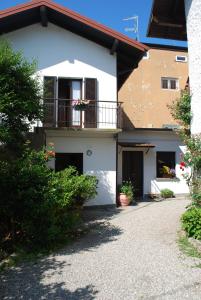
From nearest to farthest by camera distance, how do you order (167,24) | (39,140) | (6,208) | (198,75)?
1. (6,208)
2. (198,75)
3. (167,24)
4. (39,140)

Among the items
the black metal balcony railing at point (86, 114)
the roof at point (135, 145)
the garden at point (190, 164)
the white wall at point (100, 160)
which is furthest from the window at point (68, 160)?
the garden at point (190, 164)

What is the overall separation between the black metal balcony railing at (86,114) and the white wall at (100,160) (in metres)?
0.62

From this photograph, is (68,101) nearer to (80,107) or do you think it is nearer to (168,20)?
(80,107)

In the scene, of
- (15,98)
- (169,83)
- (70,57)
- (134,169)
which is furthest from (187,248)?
(169,83)

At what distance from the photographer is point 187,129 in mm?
9898

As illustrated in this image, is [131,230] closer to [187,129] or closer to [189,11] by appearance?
[187,129]

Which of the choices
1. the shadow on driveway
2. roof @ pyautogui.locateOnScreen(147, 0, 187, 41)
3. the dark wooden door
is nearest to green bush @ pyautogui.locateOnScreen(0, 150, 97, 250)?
the shadow on driveway

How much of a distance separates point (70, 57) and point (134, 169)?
624 cm

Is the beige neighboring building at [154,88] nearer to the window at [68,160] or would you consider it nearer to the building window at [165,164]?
the building window at [165,164]

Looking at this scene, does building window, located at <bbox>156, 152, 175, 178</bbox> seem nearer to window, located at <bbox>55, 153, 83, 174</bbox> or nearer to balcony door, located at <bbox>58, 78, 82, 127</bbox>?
window, located at <bbox>55, 153, 83, 174</bbox>

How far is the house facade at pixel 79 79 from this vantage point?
13.7 meters

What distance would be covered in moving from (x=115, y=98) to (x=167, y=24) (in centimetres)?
383

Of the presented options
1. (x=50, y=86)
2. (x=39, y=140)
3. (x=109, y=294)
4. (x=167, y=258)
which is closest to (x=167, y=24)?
(x=50, y=86)

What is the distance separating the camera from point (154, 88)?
22375mm
